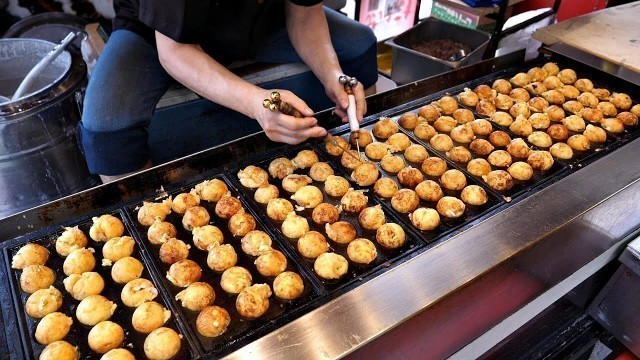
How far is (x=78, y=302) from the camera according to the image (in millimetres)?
1690

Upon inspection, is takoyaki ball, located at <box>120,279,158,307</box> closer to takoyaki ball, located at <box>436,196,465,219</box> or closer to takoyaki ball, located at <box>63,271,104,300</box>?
takoyaki ball, located at <box>63,271,104,300</box>

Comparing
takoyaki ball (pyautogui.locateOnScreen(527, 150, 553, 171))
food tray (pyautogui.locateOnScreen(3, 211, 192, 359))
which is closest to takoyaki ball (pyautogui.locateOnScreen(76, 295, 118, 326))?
food tray (pyautogui.locateOnScreen(3, 211, 192, 359))

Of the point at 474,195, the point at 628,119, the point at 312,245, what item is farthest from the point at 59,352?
the point at 628,119

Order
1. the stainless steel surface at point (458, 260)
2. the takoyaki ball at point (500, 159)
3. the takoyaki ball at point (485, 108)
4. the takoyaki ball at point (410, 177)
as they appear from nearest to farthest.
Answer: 1. the stainless steel surface at point (458, 260)
2. the takoyaki ball at point (410, 177)
3. the takoyaki ball at point (500, 159)
4. the takoyaki ball at point (485, 108)

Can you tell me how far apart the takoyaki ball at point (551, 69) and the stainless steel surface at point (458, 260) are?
3.16ft

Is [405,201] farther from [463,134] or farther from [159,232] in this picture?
[159,232]

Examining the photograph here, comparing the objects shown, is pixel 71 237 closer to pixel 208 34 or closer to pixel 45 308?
pixel 45 308

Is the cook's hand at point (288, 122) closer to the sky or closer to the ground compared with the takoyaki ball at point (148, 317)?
closer to the sky

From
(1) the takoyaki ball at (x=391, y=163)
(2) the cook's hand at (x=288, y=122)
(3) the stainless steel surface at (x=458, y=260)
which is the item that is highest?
(2) the cook's hand at (x=288, y=122)

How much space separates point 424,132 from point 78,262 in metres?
1.76

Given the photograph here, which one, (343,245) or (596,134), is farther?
(596,134)

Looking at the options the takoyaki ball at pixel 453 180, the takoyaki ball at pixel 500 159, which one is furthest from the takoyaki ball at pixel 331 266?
the takoyaki ball at pixel 500 159

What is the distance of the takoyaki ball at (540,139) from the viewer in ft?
7.98

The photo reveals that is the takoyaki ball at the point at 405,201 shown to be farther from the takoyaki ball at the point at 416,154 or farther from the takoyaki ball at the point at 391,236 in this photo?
the takoyaki ball at the point at 416,154
